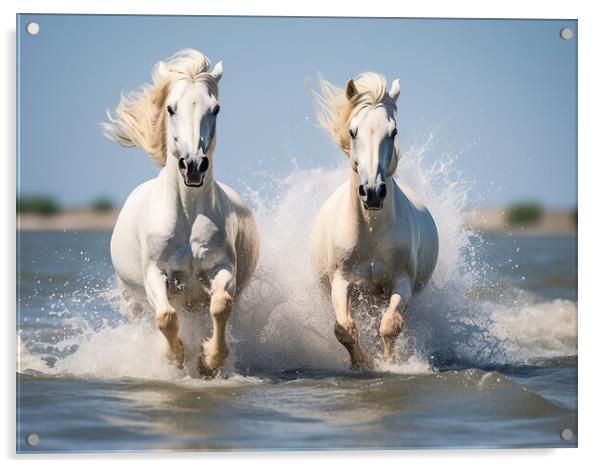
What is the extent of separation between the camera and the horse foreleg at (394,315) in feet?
26.9

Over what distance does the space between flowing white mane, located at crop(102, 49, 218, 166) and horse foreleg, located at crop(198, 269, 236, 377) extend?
0.72 meters

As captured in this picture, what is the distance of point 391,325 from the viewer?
820cm

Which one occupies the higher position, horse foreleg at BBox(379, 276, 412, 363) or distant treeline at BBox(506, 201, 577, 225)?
distant treeline at BBox(506, 201, 577, 225)

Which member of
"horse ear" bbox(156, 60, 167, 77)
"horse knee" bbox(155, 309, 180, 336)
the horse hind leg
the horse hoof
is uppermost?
"horse ear" bbox(156, 60, 167, 77)

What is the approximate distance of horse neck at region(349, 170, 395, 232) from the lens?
8266 mm

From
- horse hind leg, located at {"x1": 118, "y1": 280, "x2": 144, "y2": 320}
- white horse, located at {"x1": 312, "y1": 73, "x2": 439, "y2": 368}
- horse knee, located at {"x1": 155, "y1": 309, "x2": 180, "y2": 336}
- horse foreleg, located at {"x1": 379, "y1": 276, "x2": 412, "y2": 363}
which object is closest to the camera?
horse knee, located at {"x1": 155, "y1": 309, "x2": 180, "y2": 336}

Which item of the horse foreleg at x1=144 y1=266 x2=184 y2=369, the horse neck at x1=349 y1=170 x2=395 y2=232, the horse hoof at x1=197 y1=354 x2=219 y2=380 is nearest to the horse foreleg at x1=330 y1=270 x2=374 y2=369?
the horse neck at x1=349 y1=170 x2=395 y2=232

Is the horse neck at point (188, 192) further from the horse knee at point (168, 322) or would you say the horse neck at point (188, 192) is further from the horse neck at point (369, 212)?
the horse neck at point (369, 212)

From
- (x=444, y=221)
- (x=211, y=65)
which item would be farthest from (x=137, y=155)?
(x=444, y=221)

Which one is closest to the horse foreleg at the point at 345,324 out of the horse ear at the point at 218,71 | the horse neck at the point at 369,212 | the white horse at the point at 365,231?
the white horse at the point at 365,231

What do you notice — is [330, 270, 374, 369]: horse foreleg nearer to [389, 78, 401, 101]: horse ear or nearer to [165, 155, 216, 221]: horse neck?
[165, 155, 216, 221]: horse neck

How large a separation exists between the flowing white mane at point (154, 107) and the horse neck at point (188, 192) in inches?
7.9

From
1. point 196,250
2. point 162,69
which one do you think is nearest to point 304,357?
point 196,250
